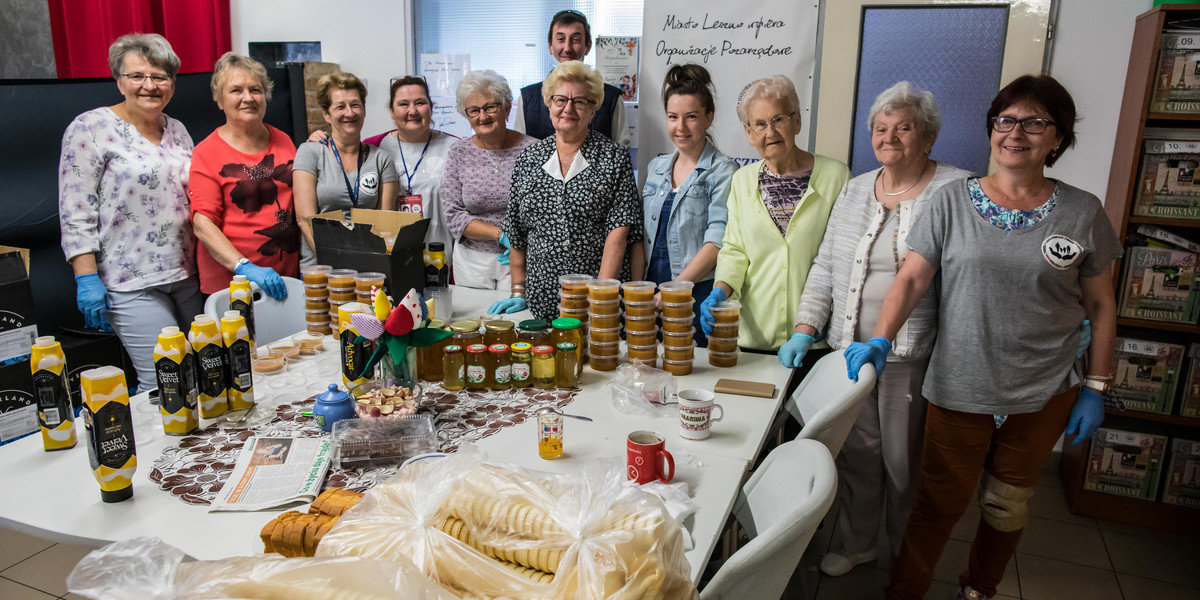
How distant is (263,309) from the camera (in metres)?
2.78

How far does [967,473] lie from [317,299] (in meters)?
2.14

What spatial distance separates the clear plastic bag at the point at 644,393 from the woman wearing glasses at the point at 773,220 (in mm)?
408

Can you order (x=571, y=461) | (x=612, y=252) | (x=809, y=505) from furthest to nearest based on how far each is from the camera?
(x=612, y=252)
(x=571, y=461)
(x=809, y=505)

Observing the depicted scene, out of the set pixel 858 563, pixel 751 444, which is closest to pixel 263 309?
pixel 751 444

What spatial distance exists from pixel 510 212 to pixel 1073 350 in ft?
6.30

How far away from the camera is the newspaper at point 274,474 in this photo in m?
1.43

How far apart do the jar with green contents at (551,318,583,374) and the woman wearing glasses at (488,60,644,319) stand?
0.55m

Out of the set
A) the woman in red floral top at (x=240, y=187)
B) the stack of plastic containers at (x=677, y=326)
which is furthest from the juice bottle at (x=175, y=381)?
the stack of plastic containers at (x=677, y=326)

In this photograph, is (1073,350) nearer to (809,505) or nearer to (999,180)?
(999,180)

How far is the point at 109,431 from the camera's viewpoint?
4.60 feet

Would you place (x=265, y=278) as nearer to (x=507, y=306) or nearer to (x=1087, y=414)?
(x=507, y=306)

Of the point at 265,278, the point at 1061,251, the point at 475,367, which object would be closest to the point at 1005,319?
the point at 1061,251

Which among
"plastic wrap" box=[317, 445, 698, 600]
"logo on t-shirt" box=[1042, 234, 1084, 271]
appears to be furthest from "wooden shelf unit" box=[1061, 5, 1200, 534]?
"plastic wrap" box=[317, 445, 698, 600]

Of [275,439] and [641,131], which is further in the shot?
[641,131]
